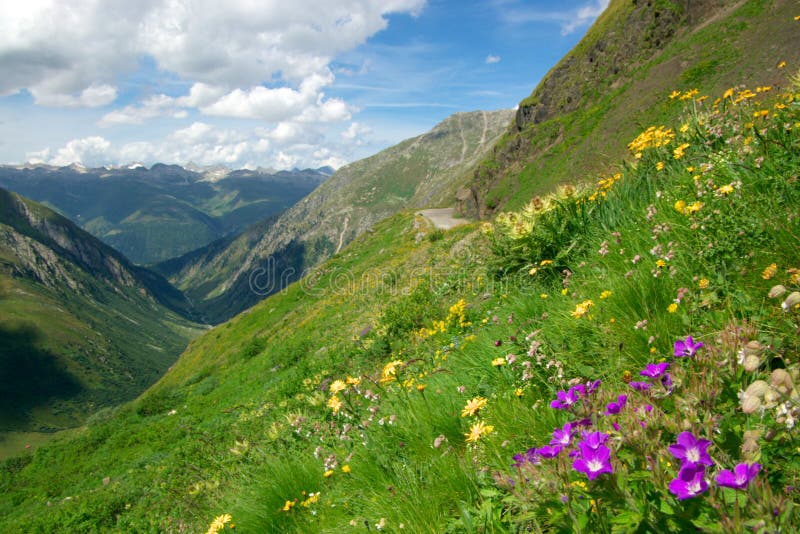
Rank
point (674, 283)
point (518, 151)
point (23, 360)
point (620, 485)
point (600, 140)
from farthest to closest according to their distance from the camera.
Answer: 1. point (23, 360)
2. point (518, 151)
3. point (600, 140)
4. point (674, 283)
5. point (620, 485)

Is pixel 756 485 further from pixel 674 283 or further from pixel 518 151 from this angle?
pixel 518 151

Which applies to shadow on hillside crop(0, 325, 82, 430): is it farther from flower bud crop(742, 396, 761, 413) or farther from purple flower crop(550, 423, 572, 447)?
flower bud crop(742, 396, 761, 413)

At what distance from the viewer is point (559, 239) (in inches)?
242

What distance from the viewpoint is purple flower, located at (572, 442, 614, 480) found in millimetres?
1307

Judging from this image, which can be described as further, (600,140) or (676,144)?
(600,140)

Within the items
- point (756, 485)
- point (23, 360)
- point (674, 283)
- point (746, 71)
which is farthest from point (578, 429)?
point (23, 360)

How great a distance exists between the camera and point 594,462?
1.37 m

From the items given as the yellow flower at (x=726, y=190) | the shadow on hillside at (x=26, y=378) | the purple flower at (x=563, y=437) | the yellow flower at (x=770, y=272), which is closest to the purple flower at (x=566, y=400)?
the purple flower at (x=563, y=437)

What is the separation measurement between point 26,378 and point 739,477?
251 m

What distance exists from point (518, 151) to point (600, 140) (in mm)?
15321

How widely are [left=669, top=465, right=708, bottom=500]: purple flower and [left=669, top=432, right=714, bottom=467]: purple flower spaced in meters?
0.03

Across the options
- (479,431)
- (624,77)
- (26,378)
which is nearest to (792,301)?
(479,431)

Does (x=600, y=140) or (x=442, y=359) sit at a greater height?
(x=600, y=140)

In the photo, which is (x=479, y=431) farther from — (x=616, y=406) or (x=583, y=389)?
(x=616, y=406)
